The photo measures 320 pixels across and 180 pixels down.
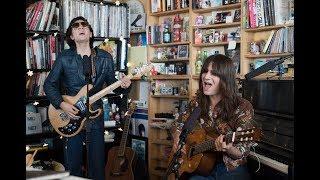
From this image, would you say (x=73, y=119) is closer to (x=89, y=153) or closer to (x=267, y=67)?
(x=89, y=153)

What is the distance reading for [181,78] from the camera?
4598 mm

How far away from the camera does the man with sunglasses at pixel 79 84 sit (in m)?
3.50

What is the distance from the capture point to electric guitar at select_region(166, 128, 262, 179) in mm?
2537

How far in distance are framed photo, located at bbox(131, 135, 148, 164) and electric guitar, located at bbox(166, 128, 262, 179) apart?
2100mm

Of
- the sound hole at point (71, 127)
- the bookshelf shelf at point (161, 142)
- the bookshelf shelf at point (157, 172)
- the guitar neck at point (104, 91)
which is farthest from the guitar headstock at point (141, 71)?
the bookshelf shelf at point (157, 172)

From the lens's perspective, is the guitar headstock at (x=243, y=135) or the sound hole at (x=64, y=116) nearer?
the guitar headstock at (x=243, y=135)

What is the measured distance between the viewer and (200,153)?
103 inches

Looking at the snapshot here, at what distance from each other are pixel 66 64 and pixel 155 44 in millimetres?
1523

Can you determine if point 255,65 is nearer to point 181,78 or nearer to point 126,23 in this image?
point 181,78

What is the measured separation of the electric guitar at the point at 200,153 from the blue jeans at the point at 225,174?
0.03m

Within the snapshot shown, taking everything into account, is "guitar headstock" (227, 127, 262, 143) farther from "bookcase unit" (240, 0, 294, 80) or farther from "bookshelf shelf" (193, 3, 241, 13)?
"bookshelf shelf" (193, 3, 241, 13)

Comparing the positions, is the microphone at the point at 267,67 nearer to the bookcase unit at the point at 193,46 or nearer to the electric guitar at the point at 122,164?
the bookcase unit at the point at 193,46

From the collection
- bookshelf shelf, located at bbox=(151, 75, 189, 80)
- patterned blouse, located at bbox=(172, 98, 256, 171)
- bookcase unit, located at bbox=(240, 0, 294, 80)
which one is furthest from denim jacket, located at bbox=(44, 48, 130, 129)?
bookcase unit, located at bbox=(240, 0, 294, 80)

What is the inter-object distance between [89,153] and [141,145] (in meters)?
1.32
